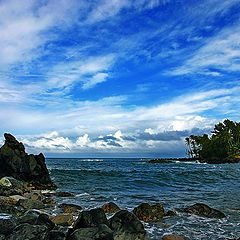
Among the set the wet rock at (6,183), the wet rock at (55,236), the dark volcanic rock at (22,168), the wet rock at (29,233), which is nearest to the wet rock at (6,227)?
the wet rock at (29,233)

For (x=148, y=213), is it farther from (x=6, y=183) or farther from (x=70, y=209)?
(x=6, y=183)

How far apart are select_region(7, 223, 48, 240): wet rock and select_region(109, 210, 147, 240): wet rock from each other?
2.19 m

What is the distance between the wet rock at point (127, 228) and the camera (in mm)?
7730

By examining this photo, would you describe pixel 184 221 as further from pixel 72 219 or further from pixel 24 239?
pixel 24 239

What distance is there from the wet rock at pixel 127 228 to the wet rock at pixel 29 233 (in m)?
2.19

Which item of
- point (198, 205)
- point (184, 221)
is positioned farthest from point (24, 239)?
point (198, 205)

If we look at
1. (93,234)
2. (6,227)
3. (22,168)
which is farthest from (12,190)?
(93,234)

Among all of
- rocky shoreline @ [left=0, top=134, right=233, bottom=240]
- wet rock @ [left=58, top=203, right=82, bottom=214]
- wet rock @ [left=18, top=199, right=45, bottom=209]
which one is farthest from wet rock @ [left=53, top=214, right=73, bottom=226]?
wet rock @ [left=18, top=199, right=45, bottom=209]

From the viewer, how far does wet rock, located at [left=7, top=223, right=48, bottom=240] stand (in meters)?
6.80

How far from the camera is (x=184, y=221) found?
35.3 ft

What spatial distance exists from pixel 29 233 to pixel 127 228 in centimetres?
299

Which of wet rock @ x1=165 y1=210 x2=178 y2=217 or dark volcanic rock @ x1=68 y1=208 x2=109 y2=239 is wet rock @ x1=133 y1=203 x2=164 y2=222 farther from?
dark volcanic rock @ x1=68 y1=208 x2=109 y2=239

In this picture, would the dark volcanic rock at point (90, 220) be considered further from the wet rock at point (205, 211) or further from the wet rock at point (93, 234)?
the wet rock at point (205, 211)

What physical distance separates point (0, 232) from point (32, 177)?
2002cm
